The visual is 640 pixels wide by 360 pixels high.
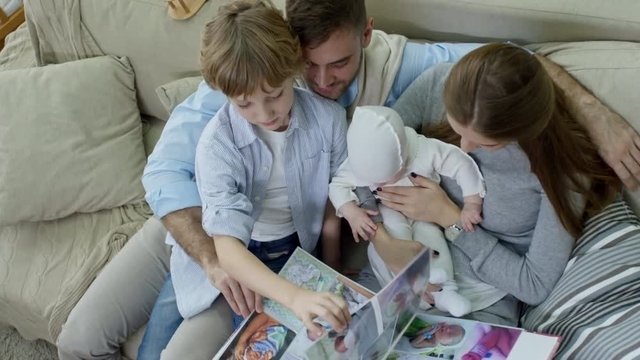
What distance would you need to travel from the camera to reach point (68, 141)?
1854 millimetres

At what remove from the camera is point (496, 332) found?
132 cm

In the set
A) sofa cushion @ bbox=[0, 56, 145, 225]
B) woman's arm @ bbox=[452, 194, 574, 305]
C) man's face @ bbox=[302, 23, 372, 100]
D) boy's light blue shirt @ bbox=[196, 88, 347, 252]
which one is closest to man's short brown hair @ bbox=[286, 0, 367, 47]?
man's face @ bbox=[302, 23, 372, 100]

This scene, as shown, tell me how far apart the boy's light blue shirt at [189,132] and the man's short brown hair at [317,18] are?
0.25 meters

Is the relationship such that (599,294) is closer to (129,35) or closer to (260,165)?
(260,165)

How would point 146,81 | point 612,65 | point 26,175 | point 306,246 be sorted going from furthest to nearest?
1. point 146,81
2. point 26,175
3. point 306,246
4. point 612,65

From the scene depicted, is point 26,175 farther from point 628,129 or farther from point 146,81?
point 628,129

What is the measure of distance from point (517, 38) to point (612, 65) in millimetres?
267

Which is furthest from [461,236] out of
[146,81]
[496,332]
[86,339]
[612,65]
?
[146,81]

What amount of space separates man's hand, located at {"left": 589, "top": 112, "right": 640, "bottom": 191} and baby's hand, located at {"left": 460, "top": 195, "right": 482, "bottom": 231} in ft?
0.86

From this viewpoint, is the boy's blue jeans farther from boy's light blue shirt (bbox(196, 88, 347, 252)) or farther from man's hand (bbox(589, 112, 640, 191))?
man's hand (bbox(589, 112, 640, 191))

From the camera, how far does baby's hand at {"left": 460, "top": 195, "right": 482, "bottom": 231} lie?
1415 mm

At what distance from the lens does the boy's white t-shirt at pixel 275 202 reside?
1.40 m

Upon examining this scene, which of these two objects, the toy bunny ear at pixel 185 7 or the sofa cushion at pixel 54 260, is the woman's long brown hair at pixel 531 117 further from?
the sofa cushion at pixel 54 260

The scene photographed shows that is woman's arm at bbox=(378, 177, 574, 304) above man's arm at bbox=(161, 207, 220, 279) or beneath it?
above
